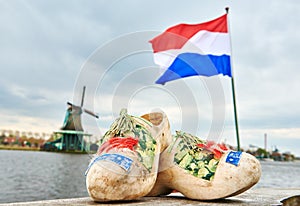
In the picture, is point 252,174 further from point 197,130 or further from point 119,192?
point 119,192

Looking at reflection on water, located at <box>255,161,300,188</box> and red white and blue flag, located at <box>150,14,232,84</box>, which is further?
reflection on water, located at <box>255,161,300,188</box>

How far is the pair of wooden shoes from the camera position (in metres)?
2.46

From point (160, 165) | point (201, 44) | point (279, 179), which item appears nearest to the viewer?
point (160, 165)

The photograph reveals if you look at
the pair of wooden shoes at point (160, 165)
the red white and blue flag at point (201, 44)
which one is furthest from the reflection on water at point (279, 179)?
the pair of wooden shoes at point (160, 165)

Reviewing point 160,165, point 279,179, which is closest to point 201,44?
point 160,165

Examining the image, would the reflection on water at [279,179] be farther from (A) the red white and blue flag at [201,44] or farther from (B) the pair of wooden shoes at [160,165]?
(B) the pair of wooden shoes at [160,165]

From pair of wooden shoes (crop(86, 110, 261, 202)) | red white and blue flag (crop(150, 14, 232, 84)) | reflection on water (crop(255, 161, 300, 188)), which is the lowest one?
reflection on water (crop(255, 161, 300, 188))

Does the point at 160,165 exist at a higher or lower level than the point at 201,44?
lower

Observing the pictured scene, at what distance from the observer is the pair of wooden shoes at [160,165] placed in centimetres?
246

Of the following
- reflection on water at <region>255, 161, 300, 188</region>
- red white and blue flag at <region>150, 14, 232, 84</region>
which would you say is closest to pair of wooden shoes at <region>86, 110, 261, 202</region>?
red white and blue flag at <region>150, 14, 232, 84</region>

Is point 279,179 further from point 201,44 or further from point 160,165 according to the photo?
point 160,165

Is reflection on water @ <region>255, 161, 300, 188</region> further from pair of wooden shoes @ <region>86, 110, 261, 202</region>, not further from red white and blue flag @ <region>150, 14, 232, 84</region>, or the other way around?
pair of wooden shoes @ <region>86, 110, 261, 202</region>

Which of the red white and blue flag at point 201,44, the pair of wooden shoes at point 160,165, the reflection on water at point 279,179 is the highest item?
the red white and blue flag at point 201,44

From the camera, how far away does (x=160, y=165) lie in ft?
9.80
